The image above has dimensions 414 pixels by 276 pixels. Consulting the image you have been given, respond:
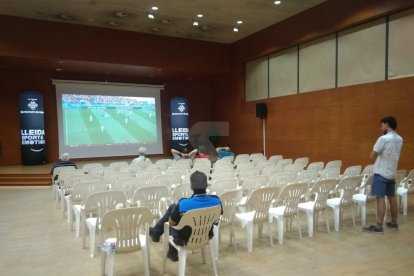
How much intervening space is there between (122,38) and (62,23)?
1.95m

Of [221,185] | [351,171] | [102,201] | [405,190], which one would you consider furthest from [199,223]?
[405,190]

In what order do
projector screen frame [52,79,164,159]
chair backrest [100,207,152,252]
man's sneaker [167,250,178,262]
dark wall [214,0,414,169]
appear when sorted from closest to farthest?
chair backrest [100,207,152,252] < man's sneaker [167,250,178,262] < dark wall [214,0,414,169] < projector screen frame [52,79,164,159]

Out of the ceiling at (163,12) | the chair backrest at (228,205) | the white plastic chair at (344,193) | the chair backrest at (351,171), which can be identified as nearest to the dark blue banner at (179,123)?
the ceiling at (163,12)

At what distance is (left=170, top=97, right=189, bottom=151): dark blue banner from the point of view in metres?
13.6

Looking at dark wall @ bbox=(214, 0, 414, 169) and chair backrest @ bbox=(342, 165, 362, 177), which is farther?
dark wall @ bbox=(214, 0, 414, 169)

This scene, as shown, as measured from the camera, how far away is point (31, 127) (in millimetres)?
10820

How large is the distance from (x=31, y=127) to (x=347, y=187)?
1048cm

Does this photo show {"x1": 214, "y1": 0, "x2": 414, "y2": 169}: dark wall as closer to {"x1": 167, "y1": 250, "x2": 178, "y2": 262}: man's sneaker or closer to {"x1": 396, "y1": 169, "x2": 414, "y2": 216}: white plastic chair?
{"x1": 396, "y1": 169, "x2": 414, "y2": 216}: white plastic chair

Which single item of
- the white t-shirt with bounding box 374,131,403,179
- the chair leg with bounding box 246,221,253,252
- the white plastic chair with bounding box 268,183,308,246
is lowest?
the chair leg with bounding box 246,221,253,252

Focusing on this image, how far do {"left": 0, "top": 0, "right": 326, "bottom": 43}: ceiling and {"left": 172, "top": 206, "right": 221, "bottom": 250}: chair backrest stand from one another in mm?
7244

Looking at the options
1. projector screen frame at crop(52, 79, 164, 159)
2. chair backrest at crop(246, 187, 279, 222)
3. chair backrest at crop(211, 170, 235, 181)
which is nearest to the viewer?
chair backrest at crop(246, 187, 279, 222)

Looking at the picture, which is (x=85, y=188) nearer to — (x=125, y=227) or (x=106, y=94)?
(x=125, y=227)

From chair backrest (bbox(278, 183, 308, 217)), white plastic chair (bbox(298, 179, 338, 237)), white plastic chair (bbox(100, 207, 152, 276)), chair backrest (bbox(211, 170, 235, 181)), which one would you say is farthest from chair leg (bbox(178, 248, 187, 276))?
chair backrest (bbox(211, 170, 235, 181))

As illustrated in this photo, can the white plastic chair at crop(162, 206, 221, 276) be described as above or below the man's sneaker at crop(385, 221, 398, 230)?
above
